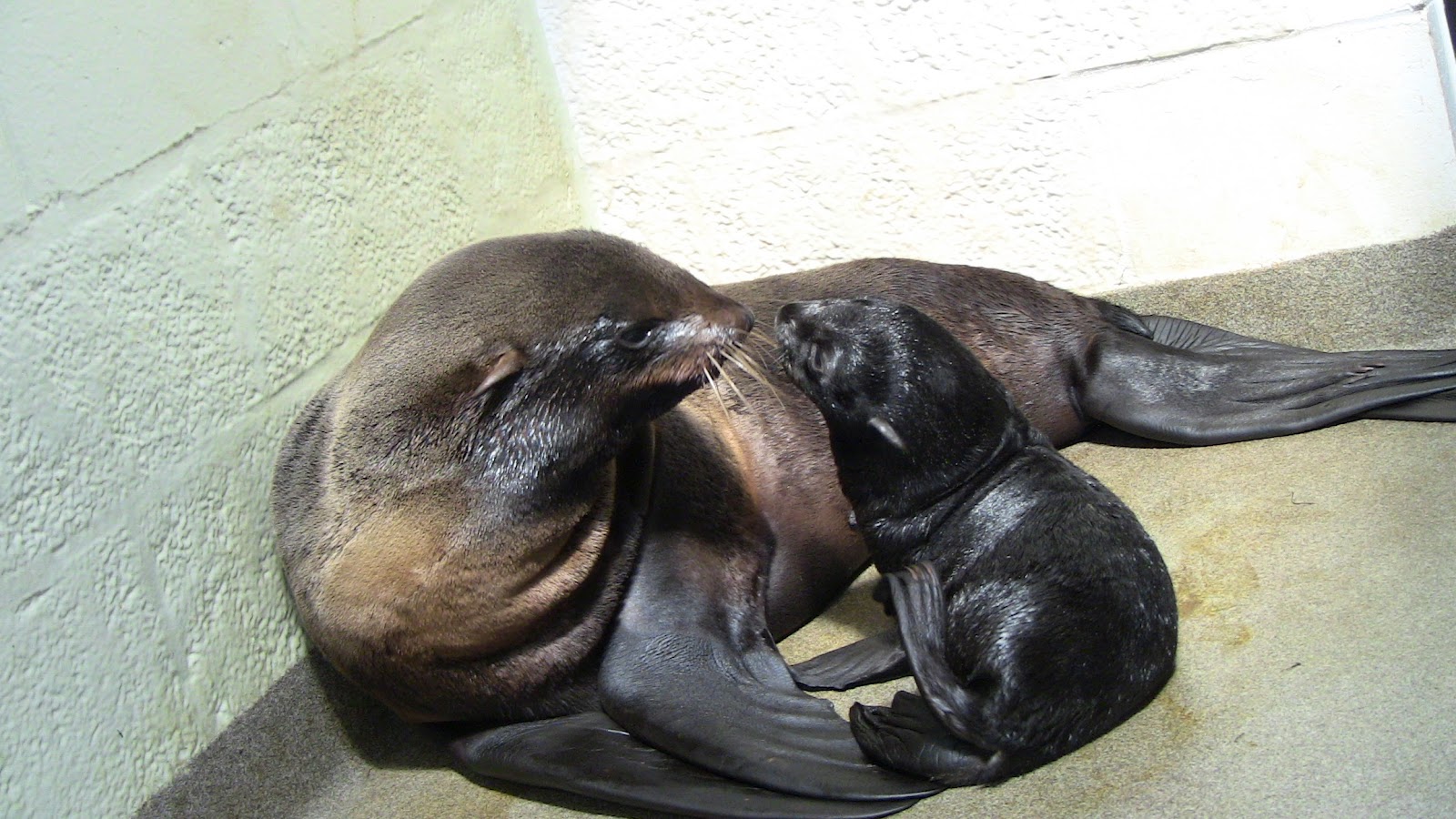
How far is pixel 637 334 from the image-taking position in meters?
2.86

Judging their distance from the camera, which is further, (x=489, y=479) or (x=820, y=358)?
(x=820, y=358)

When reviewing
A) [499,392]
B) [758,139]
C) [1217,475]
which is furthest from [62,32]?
[1217,475]

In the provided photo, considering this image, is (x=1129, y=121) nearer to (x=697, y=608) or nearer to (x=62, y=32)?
(x=697, y=608)

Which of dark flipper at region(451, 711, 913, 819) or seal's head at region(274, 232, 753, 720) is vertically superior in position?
seal's head at region(274, 232, 753, 720)

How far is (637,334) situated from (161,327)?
1.00 meters

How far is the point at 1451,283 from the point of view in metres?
3.89

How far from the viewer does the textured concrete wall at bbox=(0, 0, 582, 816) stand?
253 centimetres

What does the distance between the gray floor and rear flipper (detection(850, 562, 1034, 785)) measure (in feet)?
0.22

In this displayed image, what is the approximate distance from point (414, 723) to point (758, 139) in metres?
2.16

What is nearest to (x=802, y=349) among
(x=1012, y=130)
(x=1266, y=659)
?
(x=1266, y=659)

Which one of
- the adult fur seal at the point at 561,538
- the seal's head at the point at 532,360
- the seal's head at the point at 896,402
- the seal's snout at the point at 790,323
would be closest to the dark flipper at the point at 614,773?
the adult fur seal at the point at 561,538

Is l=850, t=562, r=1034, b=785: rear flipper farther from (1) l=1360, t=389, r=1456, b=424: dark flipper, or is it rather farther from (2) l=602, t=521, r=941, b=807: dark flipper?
(1) l=1360, t=389, r=1456, b=424: dark flipper

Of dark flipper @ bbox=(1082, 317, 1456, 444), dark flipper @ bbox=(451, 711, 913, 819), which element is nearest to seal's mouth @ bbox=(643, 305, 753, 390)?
dark flipper @ bbox=(451, 711, 913, 819)

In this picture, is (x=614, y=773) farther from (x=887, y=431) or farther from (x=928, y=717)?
(x=887, y=431)
